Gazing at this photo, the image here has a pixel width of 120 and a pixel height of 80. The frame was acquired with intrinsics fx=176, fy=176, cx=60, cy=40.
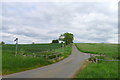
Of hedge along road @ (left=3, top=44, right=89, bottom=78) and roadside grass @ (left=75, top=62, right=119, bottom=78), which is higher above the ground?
roadside grass @ (left=75, top=62, right=119, bottom=78)

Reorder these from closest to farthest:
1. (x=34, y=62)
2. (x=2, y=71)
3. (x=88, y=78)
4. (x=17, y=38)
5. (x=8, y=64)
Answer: (x=88, y=78) < (x=2, y=71) < (x=8, y=64) < (x=34, y=62) < (x=17, y=38)

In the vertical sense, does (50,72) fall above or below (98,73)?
below

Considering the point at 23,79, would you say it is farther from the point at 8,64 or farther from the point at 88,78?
the point at 8,64

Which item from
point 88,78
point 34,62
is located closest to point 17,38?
A: point 34,62

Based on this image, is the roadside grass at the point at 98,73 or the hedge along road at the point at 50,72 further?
the hedge along road at the point at 50,72

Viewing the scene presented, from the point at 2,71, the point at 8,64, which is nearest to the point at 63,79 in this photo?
the point at 2,71

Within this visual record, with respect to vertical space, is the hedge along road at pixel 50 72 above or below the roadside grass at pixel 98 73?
below

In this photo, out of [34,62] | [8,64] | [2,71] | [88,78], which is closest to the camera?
[88,78]

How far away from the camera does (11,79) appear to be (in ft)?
40.6

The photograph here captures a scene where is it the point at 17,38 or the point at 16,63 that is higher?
the point at 17,38

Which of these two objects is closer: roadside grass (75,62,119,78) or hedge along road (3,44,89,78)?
roadside grass (75,62,119,78)

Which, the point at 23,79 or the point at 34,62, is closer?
the point at 23,79

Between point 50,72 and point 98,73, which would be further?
point 50,72

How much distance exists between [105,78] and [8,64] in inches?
410
